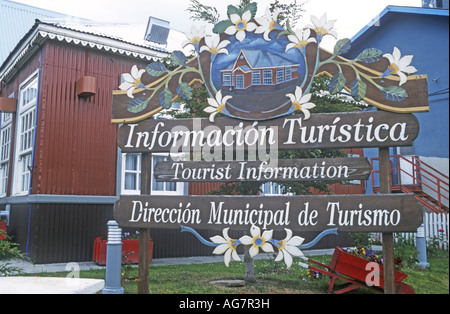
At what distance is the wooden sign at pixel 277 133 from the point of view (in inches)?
190

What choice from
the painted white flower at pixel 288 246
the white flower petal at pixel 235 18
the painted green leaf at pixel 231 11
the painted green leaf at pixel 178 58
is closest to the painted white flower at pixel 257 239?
the painted white flower at pixel 288 246

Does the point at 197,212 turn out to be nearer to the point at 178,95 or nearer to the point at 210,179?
the point at 210,179

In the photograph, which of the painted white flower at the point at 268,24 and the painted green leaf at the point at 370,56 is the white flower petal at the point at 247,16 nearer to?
the painted white flower at the point at 268,24

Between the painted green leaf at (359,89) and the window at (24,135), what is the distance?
8470 mm

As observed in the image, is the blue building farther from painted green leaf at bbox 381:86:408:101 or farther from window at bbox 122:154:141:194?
window at bbox 122:154:141:194

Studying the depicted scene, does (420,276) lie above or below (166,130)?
below

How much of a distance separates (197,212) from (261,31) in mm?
2634

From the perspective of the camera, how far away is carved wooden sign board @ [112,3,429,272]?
4.80 meters

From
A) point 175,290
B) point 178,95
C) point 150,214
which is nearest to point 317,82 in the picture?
point 178,95

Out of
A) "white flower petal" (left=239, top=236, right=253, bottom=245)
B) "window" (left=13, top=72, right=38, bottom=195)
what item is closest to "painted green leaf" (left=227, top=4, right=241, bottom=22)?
"white flower petal" (left=239, top=236, right=253, bottom=245)

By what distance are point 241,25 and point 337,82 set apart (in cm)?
154

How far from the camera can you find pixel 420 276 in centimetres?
742

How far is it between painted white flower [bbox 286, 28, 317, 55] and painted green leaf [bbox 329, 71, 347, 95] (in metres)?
0.54

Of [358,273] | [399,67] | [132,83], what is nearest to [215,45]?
[132,83]
